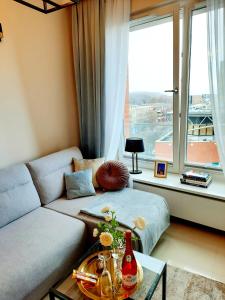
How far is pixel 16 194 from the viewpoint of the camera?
6.68ft

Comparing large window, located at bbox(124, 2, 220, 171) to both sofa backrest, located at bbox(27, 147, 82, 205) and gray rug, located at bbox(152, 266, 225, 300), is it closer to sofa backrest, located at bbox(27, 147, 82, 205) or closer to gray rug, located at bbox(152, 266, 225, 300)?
sofa backrest, located at bbox(27, 147, 82, 205)

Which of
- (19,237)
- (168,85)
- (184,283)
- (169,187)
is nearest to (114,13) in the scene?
(168,85)

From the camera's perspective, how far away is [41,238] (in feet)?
5.67

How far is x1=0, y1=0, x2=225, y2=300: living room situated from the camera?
189 cm

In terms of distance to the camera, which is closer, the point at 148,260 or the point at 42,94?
the point at 148,260

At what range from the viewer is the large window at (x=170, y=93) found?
2379mm

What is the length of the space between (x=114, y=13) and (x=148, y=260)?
250 centimetres

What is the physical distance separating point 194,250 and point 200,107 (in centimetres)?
148

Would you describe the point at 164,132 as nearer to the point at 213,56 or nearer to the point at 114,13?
the point at 213,56

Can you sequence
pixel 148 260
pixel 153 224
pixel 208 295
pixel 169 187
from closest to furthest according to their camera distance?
pixel 148 260, pixel 208 295, pixel 153 224, pixel 169 187

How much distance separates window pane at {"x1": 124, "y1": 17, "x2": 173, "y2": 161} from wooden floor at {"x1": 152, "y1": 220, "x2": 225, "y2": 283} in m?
0.89

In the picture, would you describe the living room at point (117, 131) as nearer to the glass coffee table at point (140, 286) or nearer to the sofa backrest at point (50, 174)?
the sofa backrest at point (50, 174)

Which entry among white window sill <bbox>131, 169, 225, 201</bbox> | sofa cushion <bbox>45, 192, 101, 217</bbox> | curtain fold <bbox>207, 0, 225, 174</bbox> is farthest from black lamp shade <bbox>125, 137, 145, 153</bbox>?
curtain fold <bbox>207, 0, 225, 174</bbox>

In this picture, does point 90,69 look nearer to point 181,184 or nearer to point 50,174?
point 50,174
